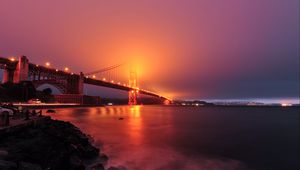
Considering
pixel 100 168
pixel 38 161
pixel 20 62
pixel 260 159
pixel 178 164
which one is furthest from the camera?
pixel 20 62

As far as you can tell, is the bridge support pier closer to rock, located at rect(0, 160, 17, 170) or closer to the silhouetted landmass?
the silhouetted landmass

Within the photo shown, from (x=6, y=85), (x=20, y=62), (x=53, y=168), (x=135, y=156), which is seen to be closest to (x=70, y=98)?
(x=20, y=62)

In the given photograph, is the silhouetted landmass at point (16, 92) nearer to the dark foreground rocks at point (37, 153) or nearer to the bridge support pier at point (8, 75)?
the bridge support pier at point (8, 75)

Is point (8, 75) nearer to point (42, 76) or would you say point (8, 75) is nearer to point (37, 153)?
point (42, 76)

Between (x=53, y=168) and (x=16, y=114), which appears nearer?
(x=53, y=168)

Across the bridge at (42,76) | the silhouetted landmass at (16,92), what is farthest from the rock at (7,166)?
the bridge at (42,76)

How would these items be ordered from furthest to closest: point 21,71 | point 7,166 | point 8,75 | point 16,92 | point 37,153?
1. point 8,75
2. point 21,71
3. point 16,92
4. point 37,153
5. point 7,166

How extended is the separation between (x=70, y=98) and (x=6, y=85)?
45.2 metres

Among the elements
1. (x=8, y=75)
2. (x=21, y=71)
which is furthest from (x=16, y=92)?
(x=8, y=75)

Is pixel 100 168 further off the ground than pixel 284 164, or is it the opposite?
pixel 100 168

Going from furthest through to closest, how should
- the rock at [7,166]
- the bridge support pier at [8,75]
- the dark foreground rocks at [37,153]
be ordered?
the bridge support pier at [8,75]
the dark foreground rocks at [37,153]
the rock at [7,166]

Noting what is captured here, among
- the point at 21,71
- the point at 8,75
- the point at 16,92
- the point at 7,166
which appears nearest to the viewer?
the point at 7,166

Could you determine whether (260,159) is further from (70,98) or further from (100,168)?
(70,98)

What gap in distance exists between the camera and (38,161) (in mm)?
8562
